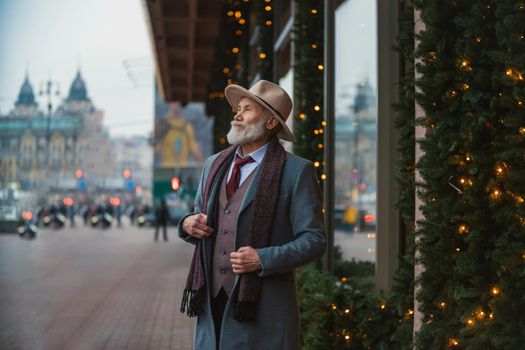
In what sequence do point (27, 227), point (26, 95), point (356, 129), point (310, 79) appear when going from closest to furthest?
point (356, 129)
point (310, 79)
point (26, 95)
point (27, 227)

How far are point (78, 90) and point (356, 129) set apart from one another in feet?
218

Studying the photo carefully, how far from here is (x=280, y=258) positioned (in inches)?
115

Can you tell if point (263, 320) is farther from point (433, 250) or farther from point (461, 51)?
point (461, 51)

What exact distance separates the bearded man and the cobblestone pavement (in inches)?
172

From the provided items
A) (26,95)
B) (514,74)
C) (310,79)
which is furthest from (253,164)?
(26,95)

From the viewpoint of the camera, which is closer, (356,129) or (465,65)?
(465,65)

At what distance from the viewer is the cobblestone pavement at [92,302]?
24.9ft

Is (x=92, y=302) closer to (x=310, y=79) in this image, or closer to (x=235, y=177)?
(x=310, y=79)

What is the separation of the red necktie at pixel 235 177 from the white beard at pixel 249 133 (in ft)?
0.23

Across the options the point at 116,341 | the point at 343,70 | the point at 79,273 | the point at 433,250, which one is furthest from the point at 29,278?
the point at 433,250

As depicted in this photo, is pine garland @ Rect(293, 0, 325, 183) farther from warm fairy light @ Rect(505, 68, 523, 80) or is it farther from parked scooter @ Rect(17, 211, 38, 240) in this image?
parked scooter @ Rect(17, 211, 38, 240)

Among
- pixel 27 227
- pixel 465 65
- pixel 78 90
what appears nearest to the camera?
pixel 465 65

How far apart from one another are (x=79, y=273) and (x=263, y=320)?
11976mm

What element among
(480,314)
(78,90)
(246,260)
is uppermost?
(78,90)
